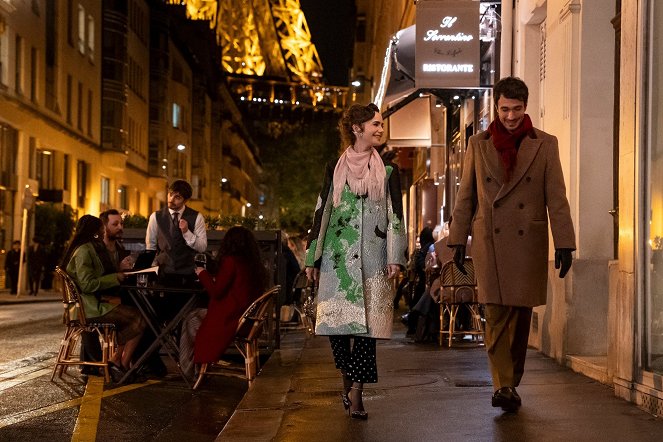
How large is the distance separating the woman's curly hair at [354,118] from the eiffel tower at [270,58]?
394ft

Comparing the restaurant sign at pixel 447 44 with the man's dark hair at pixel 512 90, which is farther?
the restaurant sign at pixel 447 44

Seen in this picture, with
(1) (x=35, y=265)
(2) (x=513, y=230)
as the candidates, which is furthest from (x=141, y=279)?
(1) (x=35, y=265)

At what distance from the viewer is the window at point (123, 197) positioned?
5969 centimetres

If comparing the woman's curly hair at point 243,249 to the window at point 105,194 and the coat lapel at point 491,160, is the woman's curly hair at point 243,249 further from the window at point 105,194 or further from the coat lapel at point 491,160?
the window at point 105,194

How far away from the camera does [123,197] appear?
60.9 m

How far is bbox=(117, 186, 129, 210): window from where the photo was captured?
59.7 m

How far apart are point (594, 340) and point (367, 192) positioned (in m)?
3.43

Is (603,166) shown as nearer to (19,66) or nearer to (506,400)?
(506,400)

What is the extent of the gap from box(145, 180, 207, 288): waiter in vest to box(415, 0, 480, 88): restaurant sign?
729cm

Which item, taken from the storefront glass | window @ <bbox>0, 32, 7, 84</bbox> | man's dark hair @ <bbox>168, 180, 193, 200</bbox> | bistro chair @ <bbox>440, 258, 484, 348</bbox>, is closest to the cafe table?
man's dark hair @ <bbox>168, 180, 193, 200</bbox>

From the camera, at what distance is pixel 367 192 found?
24.5 ft

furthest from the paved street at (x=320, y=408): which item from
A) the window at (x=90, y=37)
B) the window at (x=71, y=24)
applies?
the window at (x=90, y=37)

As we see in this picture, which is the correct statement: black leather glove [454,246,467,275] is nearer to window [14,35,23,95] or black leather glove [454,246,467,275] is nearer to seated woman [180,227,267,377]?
seated woman [180,227,267,377]

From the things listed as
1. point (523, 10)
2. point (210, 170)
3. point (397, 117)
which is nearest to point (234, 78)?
point (210, 170)
